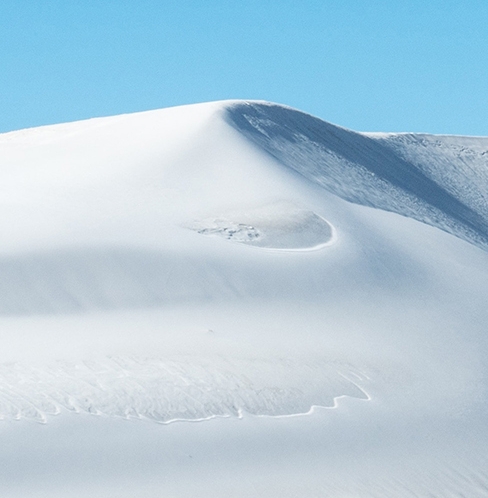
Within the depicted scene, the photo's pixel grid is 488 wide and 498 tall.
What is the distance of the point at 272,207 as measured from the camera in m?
18.8

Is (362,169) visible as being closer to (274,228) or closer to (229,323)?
(274,228)

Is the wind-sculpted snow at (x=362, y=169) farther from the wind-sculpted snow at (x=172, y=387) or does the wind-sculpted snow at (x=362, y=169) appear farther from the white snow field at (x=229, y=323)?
the wind-sculpted snow at (x=172, y=387)

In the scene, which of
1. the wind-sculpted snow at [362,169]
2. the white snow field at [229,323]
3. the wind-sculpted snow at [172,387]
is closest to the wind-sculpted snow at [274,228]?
the white snow field at [229,323]

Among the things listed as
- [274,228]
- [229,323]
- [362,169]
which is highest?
[362,169]

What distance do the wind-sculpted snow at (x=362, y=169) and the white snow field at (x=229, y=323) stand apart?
133mm

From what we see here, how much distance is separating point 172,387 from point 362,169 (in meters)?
13.5

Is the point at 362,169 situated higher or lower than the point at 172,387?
higher

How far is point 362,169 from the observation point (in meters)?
24.3

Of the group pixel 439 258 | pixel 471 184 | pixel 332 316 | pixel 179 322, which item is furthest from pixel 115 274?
pixel 471 184

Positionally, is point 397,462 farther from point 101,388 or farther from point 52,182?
point 52,182

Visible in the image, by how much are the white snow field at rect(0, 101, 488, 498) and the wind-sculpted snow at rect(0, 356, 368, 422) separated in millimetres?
30

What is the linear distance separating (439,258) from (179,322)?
6957 mm

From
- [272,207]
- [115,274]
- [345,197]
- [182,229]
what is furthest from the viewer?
[345,197]

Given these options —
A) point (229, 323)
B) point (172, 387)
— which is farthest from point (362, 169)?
point (172, 387)
